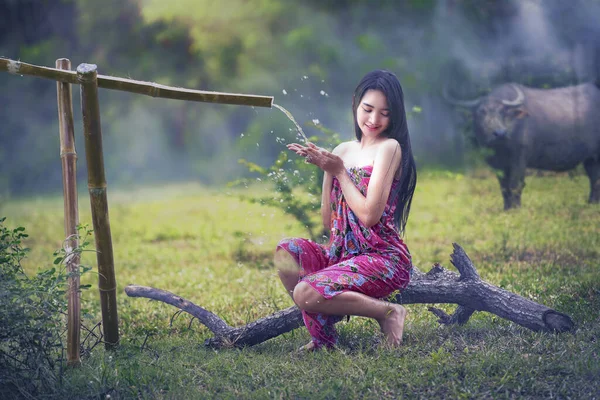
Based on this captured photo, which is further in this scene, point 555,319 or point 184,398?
point 555,319

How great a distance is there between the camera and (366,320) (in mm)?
4246

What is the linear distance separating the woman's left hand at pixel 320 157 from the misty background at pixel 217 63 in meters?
6.30

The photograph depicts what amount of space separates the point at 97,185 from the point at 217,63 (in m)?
8.59

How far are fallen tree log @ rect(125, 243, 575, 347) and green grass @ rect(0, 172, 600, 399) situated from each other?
8 cm

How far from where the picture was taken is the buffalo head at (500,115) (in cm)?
791

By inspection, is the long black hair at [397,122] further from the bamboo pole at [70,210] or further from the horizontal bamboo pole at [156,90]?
the bamboo pole at [70,210]

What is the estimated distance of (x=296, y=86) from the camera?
10844 millimetres

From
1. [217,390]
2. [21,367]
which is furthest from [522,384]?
[21,367]

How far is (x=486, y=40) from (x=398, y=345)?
24.3 ft

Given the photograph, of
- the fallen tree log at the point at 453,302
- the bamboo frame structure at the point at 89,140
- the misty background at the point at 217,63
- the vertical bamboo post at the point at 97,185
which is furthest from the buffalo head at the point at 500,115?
the vertical bamboo post at the point at 97,185

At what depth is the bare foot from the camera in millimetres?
3469

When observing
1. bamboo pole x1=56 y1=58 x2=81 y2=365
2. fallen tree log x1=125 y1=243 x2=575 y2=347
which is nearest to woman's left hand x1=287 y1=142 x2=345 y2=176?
fallen tree log x1=125 y1=243 x2=575 y2=347

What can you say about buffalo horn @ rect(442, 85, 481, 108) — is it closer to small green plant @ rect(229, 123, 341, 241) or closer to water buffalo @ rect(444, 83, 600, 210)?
water buffalo @ rect(444, 83, 600, 210)

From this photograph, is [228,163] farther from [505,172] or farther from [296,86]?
[505,172]
